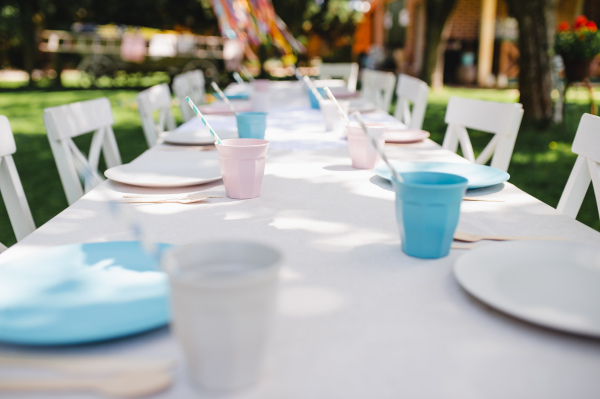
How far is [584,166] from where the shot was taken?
4.86ft

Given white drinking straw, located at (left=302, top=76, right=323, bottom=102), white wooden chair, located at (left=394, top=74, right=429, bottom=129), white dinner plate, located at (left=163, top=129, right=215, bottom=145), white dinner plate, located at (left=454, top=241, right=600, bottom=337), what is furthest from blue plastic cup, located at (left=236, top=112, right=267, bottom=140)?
white wooden chair, located at (left=394, top=74, right=429, bottom=129)

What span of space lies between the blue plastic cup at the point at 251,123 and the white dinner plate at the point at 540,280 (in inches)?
42.4

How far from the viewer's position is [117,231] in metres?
1.00

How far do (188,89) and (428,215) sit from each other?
9.98 feet

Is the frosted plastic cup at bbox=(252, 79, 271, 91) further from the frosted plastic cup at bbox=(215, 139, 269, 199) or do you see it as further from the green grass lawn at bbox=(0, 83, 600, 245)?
the frosted plastic cup at bbox=(215, 139, 269, 199)

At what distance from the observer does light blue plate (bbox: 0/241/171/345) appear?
1.97ft

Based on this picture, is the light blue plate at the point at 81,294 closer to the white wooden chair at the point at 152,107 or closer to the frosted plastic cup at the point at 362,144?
the frosted plastic cup at the point at 362,144

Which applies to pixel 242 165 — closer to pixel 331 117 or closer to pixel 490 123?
pixel 331 117

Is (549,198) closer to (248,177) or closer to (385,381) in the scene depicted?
(248,177)

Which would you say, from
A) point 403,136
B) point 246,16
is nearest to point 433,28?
point 246,16

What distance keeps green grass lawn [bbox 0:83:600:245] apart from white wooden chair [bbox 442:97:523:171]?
52.0 inches

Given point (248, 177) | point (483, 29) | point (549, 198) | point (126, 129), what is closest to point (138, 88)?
point (126, 129)

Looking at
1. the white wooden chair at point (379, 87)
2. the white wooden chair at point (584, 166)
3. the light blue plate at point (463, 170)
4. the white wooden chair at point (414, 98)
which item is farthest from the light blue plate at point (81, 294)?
the white wooden chair at point (379, 87)

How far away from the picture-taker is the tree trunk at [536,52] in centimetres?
496
